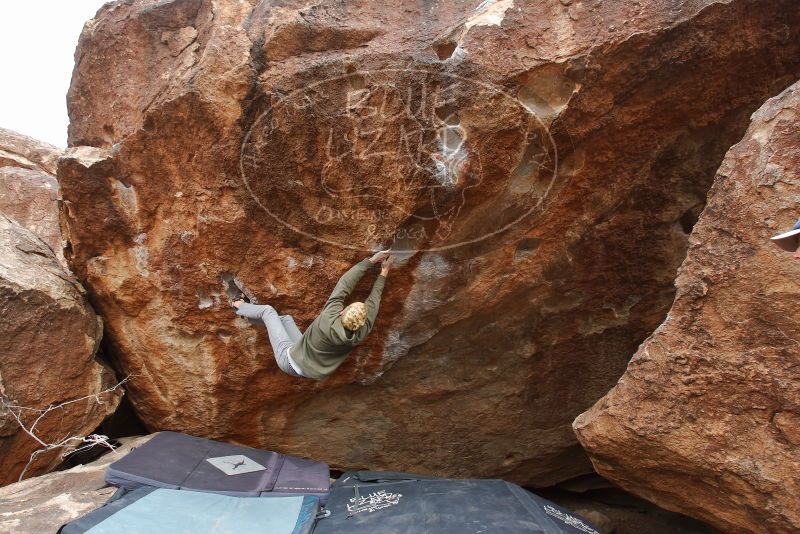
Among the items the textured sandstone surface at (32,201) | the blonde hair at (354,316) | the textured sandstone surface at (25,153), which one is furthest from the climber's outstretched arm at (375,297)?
the textured sandstone surface at (25,153)

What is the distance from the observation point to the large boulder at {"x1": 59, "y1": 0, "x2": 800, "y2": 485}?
3018mm

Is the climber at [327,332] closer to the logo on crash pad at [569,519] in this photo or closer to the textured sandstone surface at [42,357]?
the textured sandstone surface at [42,357]

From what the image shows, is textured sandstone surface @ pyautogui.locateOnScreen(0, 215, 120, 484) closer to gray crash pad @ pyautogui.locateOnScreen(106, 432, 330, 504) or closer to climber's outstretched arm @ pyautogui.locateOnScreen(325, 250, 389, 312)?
gray crash pad @ pyautogui.locateOnScreen(106, 432, 330, 504)

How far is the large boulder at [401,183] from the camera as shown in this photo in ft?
9.90

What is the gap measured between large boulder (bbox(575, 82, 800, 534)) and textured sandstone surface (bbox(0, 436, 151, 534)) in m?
2.84

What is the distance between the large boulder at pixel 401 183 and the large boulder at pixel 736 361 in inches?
28.8

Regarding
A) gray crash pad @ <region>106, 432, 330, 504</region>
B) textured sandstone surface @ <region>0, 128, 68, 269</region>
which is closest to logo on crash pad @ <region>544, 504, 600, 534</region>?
gray crash pad @ <region>106, 432, 330, 504</region>

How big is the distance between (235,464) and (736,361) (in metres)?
2.93

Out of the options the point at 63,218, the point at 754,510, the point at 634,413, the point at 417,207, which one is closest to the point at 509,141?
the point at 417,207

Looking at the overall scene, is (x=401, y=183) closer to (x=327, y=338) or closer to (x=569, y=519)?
(x=327, y=338)

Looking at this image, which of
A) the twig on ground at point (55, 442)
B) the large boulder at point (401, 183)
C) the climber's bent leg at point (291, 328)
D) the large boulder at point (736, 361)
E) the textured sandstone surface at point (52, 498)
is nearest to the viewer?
the large boulder at point (736, 361)

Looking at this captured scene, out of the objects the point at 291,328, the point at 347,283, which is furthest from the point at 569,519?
the point at 291,328

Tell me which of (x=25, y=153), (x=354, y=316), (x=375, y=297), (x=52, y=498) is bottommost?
(x=52, y=498)

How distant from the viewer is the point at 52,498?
9.87ft
